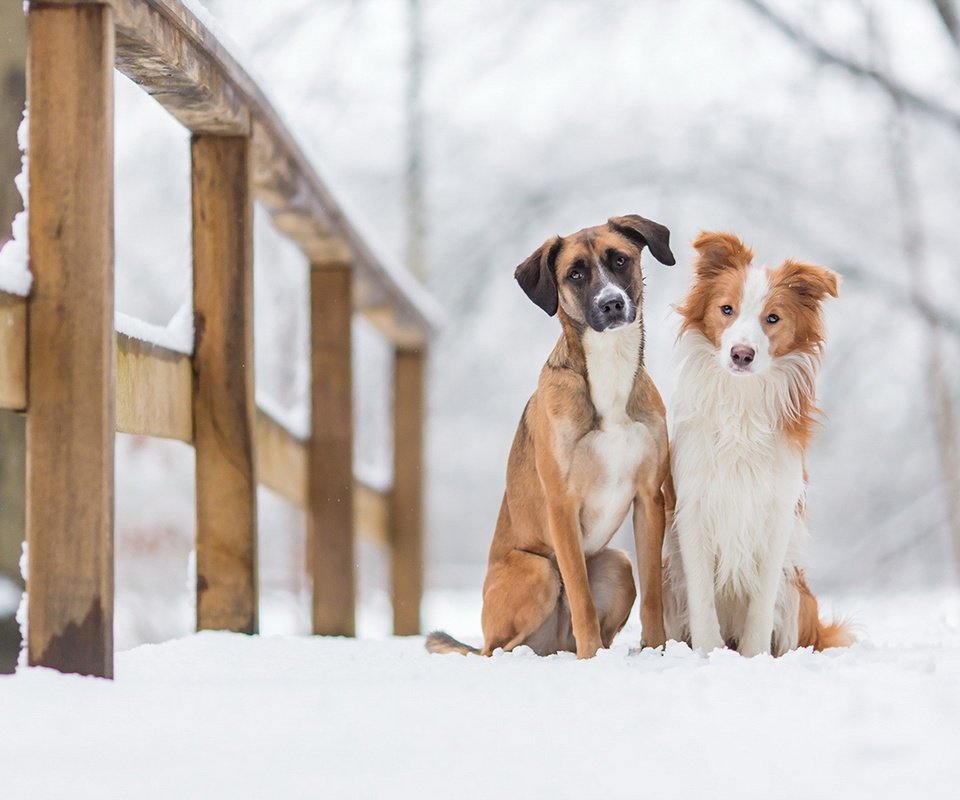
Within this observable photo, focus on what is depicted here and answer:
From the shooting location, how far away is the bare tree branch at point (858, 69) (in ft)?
29.3

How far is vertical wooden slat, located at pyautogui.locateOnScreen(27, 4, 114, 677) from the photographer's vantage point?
7.38 ft

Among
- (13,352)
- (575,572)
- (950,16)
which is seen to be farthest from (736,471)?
(950,16)

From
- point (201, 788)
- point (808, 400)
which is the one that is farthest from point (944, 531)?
point (201, 788)

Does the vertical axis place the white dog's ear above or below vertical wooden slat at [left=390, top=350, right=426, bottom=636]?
above

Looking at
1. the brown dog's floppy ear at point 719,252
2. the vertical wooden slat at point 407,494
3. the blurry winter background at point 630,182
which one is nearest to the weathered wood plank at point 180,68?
the brown dog's floppy ear at point 719,252

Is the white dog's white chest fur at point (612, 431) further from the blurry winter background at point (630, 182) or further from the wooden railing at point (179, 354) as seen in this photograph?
the blurry winter background at point (630, 182)

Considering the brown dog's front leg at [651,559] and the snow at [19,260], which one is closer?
the snow at [19,260]

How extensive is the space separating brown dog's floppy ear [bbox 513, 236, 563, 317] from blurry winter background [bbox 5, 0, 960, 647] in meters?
Answer: 6.31

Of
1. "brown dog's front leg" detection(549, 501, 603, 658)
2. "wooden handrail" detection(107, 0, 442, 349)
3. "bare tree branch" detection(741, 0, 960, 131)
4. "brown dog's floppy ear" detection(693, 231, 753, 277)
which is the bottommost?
"brown dog's front leg" detection(549, 501, 603, 658)

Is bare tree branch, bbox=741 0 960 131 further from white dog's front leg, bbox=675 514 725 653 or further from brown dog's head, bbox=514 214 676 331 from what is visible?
white dog's front leg, bbox=675 514 725 653

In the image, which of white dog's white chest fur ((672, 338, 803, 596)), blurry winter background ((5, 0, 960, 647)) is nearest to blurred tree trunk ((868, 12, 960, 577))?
blurry winter background ((5, 0, 960, 647))

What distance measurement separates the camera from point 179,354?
329 centimetres

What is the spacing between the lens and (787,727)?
188 centimetres

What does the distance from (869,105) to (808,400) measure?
314 inches
